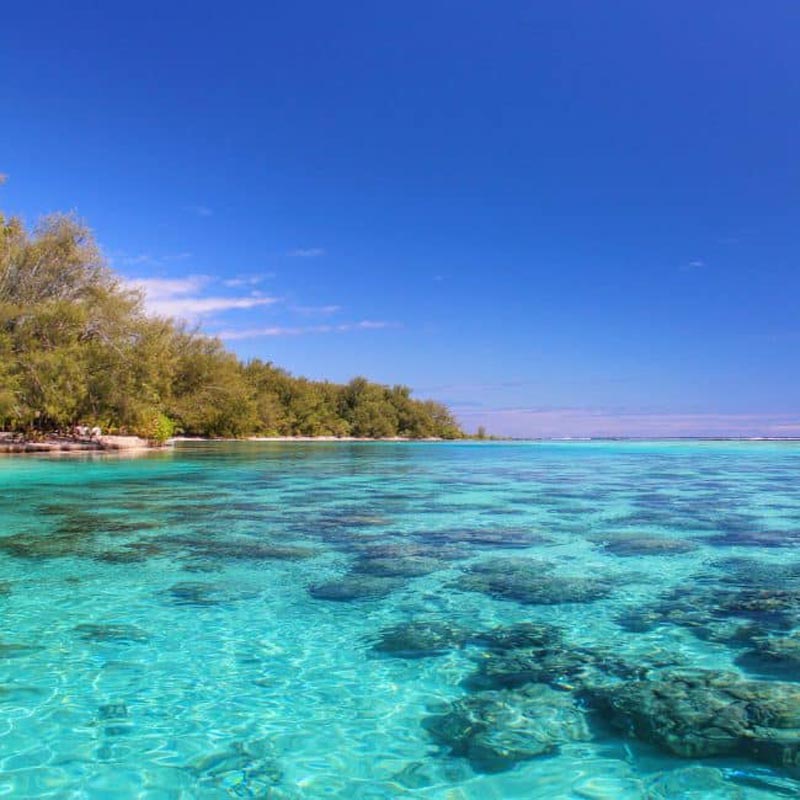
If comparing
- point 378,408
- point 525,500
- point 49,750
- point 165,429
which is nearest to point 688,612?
point 49,750

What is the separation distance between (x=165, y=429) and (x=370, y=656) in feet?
128

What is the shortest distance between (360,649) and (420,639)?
446 millimetres

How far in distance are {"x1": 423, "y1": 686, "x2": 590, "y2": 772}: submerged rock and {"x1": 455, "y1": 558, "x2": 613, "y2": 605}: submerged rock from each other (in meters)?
2.06

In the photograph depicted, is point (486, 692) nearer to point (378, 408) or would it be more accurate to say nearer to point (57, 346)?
point (57, 346)

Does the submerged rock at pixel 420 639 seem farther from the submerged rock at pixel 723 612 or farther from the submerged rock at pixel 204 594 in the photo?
the submerged rock at pixel 204 594

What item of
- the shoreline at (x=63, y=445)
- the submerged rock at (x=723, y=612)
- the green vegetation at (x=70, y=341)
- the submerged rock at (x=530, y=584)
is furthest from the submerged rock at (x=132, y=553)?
the shoreline at (x=63, y=445)

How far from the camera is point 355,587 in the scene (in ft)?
19.9

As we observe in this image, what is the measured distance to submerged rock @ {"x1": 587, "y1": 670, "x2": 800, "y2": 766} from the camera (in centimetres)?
299

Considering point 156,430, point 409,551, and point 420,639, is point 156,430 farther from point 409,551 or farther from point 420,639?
point 420,639

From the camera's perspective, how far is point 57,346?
3025 cm

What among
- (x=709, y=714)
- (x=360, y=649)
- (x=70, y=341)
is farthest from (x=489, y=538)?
(x=70, y=341)

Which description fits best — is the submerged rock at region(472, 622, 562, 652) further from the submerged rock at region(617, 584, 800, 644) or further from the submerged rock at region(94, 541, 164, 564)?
the submerged rock at region(94, 541, 164, 564)

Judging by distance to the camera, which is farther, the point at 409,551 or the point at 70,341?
the point at 70,341

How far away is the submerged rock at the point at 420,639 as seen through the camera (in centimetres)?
432
